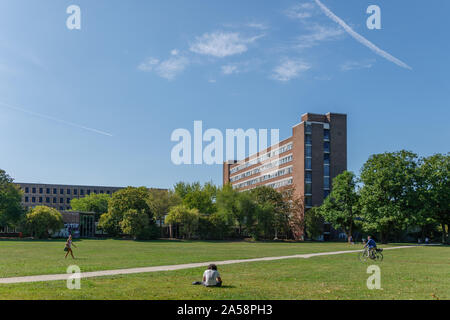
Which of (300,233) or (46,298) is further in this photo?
(300,233)

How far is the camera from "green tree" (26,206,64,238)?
281 ft

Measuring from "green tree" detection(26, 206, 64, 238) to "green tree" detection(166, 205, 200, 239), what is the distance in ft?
68.8

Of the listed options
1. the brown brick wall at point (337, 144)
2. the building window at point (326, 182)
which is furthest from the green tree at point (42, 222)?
→ the brown brick wall at point (337, 144)

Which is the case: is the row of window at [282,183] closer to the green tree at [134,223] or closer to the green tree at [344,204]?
Answer: the green tree at [344,204]

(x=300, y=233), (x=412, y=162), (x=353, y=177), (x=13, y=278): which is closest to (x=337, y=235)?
(x=300, y=233)

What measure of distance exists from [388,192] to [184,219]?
38252mm

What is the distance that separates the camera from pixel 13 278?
19500 millimetres

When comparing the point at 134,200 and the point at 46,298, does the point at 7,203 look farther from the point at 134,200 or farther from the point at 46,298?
the point at 46,298

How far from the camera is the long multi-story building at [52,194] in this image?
180 meters

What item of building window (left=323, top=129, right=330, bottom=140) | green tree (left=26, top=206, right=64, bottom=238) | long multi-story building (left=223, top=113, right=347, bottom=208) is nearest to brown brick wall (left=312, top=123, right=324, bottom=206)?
long multi-story building (left=223, top=113, right=347, bottom=208)

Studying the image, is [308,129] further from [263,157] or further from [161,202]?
[161,202]

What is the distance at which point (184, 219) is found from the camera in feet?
301

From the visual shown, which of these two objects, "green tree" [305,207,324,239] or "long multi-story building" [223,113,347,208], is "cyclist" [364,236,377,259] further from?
"long multi-story building" [223,113,347,208]
